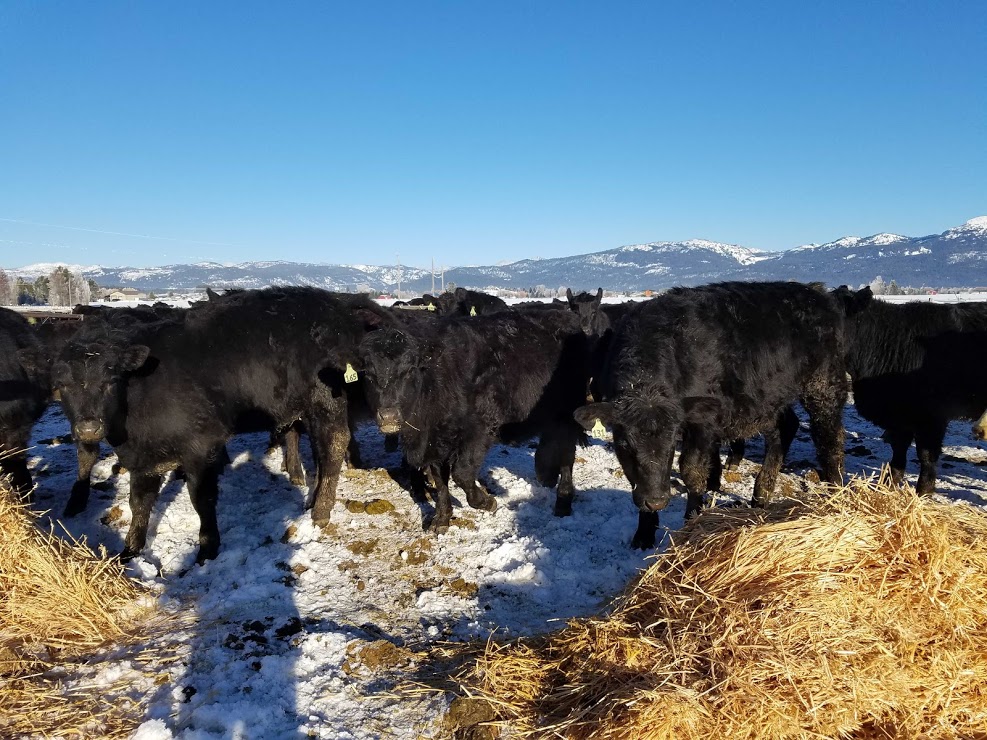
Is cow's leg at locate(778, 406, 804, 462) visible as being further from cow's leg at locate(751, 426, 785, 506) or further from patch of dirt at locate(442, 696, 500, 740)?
patch of dirt at locate(442, 696, 500, 740)

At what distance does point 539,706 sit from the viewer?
331 cm

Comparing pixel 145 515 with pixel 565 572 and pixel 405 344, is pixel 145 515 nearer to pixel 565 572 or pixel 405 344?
pixel 405 344

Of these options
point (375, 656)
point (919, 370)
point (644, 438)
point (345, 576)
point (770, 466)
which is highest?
point (919, 370)

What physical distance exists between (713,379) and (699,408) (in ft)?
2.64

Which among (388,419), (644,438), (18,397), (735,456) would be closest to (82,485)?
(18,397)

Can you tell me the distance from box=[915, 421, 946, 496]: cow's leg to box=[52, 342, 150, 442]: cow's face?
9212 mm

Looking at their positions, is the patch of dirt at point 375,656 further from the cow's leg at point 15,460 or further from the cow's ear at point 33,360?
the cow's ear at point 33,360

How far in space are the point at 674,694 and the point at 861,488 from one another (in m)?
1.92

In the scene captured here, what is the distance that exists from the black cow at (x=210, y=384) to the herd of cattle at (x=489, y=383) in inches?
0.7

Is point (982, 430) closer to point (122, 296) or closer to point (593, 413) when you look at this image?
point (593, 413)

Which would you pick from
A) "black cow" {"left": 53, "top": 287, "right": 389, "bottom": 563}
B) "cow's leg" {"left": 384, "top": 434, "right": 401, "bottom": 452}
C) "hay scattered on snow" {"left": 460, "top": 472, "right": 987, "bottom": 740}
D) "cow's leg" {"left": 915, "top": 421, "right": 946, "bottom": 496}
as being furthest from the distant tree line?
"hay scattered on snow" {"left": 460, "top": 472, "right": 987, "bottom": 740}

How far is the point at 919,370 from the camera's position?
7.65 metres

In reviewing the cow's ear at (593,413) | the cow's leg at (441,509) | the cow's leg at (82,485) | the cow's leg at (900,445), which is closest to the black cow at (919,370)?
the cow's leg at (900,445)

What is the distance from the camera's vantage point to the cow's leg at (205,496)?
5.84 m
